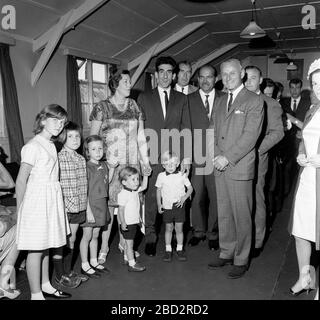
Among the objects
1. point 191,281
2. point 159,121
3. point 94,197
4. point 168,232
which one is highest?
point 159,121

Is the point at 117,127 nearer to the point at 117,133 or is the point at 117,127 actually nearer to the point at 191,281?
the point at 117,133

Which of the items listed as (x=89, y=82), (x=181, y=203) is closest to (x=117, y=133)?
(x=181, y=203)

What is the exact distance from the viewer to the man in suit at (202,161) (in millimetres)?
3646

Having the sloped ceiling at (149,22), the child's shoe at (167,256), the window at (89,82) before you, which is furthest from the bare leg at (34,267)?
the window at (89,82)

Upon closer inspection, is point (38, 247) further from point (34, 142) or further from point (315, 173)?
point (315, 173)

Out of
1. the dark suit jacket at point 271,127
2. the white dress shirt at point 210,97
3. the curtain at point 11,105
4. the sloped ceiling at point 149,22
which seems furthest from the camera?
the sloped ceiling at point 149,22

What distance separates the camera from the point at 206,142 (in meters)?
3.65

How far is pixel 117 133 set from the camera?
320cm

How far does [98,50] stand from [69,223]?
6251mm

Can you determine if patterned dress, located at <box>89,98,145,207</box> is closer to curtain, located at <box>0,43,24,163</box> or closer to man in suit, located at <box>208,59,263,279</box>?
man in suit, located at <box>208,59,263,279</box>

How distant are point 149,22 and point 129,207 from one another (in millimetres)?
6113

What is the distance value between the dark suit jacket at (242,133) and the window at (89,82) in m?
5.99

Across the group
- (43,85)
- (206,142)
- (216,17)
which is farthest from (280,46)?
(206,142)

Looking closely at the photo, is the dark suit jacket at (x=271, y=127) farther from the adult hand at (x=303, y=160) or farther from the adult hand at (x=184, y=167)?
the adult hand at (x=303, y=160)
